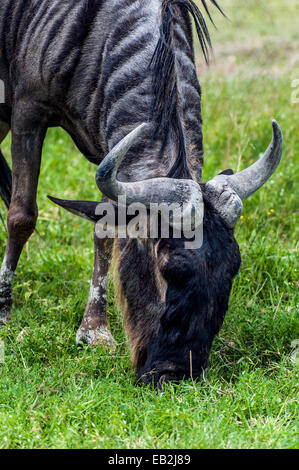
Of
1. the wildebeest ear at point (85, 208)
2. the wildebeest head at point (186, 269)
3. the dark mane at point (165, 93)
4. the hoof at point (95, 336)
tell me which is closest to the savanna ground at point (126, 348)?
the hoof at point (95, 336)

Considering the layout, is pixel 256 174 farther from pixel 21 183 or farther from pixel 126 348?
pixel 21 183

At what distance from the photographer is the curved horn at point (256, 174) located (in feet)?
11.3

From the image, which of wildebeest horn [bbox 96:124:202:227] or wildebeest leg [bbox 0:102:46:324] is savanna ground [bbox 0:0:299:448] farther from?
wildebeest horn [bbox 96:124:202:227]

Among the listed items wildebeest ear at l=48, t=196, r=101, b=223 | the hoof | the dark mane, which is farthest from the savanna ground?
the dark mane

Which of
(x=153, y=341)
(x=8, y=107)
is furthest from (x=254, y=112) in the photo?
(x=153, y=341)

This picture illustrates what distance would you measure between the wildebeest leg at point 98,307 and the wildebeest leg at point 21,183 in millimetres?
546

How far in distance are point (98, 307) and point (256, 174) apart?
5.31 feet

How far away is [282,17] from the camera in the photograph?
12914 mm

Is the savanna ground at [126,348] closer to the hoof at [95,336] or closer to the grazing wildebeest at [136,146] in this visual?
the hoof at [95,336]

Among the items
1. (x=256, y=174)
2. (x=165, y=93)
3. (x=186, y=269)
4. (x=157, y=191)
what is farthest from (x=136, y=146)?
(x=186, y=269)

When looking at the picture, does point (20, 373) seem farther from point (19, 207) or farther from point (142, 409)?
point (19, 207)

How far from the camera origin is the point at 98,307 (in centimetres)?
451

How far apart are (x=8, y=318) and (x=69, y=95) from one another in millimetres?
1666
